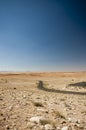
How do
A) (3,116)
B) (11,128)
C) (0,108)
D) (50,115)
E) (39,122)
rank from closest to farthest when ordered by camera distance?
(11,128), (39,122), (3,116), (50,115), (0,108)

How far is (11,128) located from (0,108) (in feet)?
10.00

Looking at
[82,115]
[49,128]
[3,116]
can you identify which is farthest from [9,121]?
[82,115]

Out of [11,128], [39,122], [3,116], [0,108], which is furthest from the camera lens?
[0,108]

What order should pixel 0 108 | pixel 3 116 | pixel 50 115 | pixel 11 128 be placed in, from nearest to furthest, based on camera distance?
pixel 11 128 < pixel 3 116 < pixel 50 115 < pixel 0 108

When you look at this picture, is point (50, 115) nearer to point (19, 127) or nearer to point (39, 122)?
→ point (39, 122)

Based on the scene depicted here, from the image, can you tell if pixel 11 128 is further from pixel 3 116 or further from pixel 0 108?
pixel 0 108

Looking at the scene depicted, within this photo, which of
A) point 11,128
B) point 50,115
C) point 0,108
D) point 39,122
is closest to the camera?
point 11,128

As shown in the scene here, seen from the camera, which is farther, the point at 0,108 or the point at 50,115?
the point at 0,108

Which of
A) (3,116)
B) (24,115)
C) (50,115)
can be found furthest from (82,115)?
(3,116)

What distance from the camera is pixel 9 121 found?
352 inches

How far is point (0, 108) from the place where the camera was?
36.3 ft

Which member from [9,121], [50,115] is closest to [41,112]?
[50,115]

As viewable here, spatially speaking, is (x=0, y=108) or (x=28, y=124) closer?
(x=28, y=124)

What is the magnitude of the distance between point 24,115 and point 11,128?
70.3 inches
